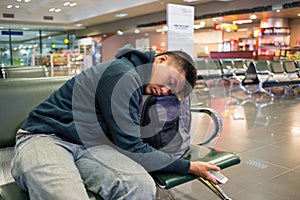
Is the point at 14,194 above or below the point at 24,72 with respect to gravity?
below

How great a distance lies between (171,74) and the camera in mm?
1332

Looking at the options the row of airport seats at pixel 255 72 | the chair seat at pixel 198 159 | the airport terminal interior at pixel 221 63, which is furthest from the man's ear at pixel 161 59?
the row of airport seats at pixel 255 72

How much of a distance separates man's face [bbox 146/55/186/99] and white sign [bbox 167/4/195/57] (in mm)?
1558

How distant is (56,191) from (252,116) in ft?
14.4

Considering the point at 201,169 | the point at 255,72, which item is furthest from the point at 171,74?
the point at 255,72

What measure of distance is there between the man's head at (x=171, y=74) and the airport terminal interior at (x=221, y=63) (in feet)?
1.38

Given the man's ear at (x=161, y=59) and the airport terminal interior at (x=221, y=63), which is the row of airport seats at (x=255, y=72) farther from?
the man's ear at (x=161, y=59)

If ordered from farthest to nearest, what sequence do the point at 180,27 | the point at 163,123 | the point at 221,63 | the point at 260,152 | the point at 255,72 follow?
the point at 221,63 < the point at 255,72 < the point at 180,27 < the point at 260,152 < the point at 163,123

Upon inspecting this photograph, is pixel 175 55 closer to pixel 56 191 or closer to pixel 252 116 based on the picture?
pixel 56 191

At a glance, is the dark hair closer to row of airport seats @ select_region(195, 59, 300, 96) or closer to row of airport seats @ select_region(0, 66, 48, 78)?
row of airport seats @ select_region(0, 66, 48, 78)

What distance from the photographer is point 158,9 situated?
12.1 m

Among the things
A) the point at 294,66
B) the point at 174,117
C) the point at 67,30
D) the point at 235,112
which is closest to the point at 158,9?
the point at 294,66

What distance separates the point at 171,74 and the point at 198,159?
549 mm

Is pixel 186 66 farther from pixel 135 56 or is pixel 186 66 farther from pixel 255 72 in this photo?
pixel 255 72
